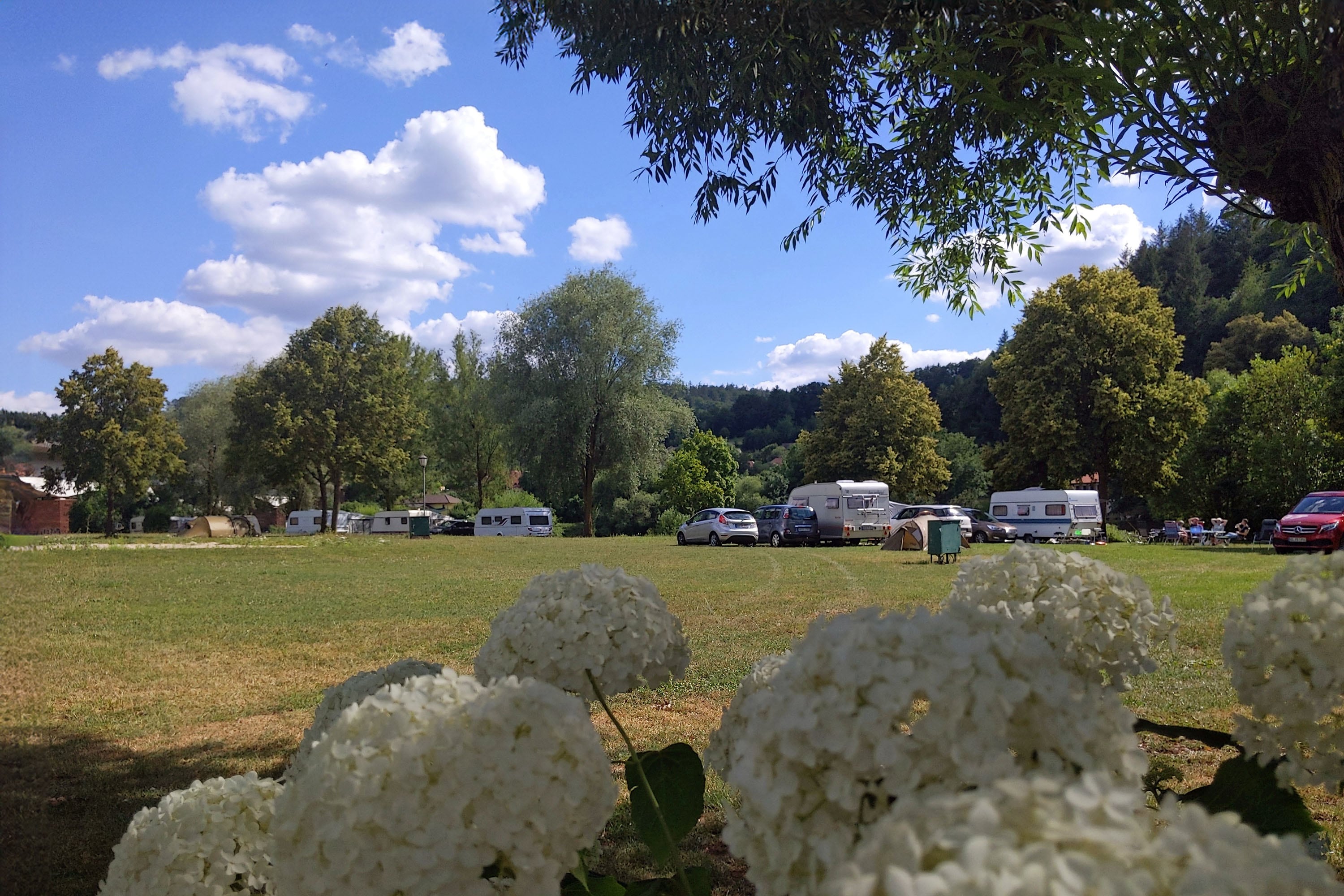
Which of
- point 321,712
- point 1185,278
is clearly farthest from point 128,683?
point 1185,278

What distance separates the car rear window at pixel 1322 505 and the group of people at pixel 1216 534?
30.8 ft

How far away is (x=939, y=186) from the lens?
15.4 ft

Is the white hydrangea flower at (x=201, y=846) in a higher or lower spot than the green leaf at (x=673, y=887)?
higher

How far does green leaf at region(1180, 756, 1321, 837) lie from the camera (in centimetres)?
137

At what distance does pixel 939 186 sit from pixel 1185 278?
70641mm

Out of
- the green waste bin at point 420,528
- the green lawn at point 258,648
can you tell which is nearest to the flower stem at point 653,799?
the green lawn at point 258,648

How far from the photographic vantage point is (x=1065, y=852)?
0.68 metres

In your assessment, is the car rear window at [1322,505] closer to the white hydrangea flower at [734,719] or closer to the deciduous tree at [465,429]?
the white hydrangea flower at [734,719]

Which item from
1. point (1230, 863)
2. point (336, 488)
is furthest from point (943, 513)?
point (1230, 863)

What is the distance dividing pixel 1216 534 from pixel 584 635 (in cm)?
3373

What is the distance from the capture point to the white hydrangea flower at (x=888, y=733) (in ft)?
2.96

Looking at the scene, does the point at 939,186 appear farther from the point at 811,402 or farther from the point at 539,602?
the point at 811,402

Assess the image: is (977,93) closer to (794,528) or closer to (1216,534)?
(794,528)

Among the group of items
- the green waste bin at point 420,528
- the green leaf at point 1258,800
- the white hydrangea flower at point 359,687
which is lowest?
the green waste bin at point 420,528
